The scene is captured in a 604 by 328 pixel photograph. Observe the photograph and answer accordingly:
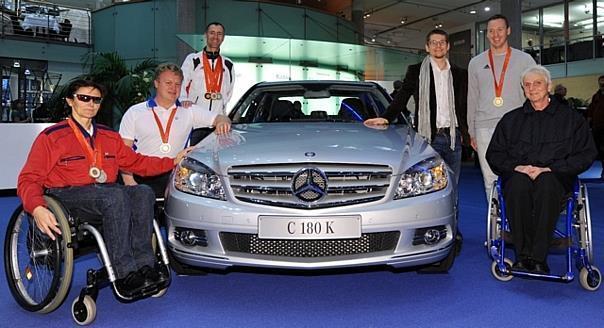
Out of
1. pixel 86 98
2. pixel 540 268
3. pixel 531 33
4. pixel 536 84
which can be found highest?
pixel 531 33

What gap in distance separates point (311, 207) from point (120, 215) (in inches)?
31.6

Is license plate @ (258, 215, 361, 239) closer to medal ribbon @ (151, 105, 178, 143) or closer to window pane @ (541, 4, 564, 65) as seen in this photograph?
medal ribbon @ (151, 105, 178, 143)

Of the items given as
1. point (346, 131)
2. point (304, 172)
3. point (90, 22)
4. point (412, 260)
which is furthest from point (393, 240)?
point (90, 22)

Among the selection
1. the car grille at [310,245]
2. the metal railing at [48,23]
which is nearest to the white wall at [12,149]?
the car grille at [310,245]

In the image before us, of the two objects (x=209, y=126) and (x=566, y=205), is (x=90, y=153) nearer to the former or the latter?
(x=209, y=126)

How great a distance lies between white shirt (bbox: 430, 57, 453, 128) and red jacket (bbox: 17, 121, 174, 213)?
1842mm

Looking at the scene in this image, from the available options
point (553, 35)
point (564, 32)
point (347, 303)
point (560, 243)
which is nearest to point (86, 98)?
point (347, 303)

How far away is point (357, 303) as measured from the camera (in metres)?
2.57

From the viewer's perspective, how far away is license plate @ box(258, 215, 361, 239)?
7.73 feet

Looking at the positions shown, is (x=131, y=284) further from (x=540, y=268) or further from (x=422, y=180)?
(x=540, y=268)

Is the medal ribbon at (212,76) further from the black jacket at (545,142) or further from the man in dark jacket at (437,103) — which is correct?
the black jacket at (545,142)

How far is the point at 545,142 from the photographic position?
289 centimetres

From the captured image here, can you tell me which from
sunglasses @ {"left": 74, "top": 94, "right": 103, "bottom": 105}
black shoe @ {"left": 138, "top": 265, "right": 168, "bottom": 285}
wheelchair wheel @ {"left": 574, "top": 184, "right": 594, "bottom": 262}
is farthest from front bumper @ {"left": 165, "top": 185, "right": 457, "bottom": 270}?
wheelchair wheel @ {"left": 574, "top": 184, "right": 594, "bottom": 262}

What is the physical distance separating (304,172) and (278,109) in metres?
1.29
